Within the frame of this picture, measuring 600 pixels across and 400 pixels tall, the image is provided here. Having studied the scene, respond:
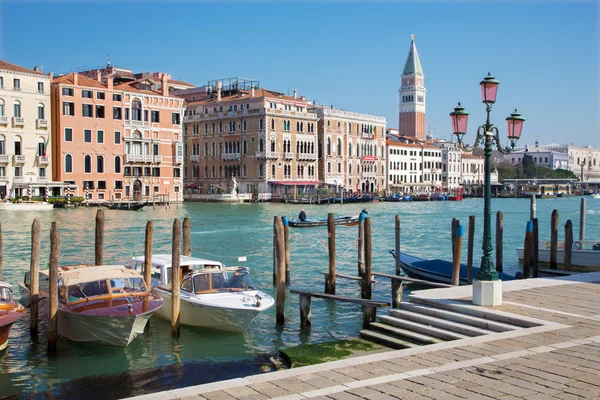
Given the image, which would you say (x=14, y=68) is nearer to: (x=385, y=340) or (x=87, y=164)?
(x=87, y=164)

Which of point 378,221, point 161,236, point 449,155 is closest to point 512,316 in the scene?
point 161,236

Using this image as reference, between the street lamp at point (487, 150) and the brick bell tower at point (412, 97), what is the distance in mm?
88654

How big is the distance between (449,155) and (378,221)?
4921 centimetres

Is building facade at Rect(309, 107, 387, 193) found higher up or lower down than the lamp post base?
higher up

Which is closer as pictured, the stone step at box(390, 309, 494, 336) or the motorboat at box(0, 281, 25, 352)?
the stone step at box(390, 309, 494, 336)

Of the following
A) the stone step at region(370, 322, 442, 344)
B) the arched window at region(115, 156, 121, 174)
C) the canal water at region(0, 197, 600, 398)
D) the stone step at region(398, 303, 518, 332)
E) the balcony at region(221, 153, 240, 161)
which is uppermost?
the balcony at region(221, 153, 240, 161)

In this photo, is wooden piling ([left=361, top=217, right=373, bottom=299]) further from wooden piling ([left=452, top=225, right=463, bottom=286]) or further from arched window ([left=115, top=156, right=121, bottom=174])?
arched window ([left=115, top=156, right=121, bottom=174])

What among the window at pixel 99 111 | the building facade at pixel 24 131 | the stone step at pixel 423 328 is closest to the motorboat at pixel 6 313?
the stone step at pixel 423 328

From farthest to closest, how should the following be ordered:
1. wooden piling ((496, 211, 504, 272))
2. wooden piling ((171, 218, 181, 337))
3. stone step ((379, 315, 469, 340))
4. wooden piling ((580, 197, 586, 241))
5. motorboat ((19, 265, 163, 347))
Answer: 1. wooden piling ((580, 197, 586, 241))
2. wooden piling ((496, 211, 504, 272))
3. wooden piling ((171, 218, 181, 337))
4. motorboat ((19, 265, 163, 347))
5. stone step ((379, 315, 469, 340))

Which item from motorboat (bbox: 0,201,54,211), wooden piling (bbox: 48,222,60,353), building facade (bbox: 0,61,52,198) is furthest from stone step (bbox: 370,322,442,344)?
building facade (bbox: 0,61,52,198)

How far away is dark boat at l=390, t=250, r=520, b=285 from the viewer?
1355cm

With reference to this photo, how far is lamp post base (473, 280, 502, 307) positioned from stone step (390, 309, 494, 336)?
502 millimetres

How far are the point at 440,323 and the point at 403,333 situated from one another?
0.44 metres

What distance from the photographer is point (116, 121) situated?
144ft
